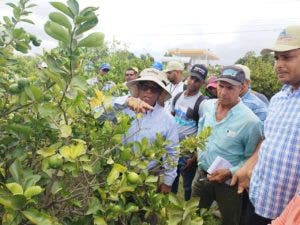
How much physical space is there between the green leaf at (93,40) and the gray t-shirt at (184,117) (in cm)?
326

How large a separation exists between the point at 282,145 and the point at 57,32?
166 centimetres

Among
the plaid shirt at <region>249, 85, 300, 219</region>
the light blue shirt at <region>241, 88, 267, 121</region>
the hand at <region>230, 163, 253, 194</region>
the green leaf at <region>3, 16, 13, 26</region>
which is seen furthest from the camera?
the light blue shirt at <region>241, 88, 267, 121</region>

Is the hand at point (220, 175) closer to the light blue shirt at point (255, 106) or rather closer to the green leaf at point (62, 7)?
the light blue shirt at point (255, 106)

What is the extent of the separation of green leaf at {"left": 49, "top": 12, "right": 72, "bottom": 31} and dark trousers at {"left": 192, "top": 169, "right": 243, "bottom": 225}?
264 centimetres

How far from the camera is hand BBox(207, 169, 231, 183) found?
10.9ft

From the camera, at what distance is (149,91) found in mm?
3104

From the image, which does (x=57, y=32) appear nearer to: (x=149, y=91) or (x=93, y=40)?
(x=93, y=40)

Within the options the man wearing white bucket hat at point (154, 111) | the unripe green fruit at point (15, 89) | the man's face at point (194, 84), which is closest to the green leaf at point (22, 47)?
the unripe green fruit at point (15, 89)

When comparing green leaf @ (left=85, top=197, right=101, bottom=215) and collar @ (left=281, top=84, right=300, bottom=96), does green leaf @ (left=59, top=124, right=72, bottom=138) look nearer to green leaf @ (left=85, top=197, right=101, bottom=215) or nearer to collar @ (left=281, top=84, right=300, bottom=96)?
green leaf @ (left=85, top=197, right=101, bottom=215)

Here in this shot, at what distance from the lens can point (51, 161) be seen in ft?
4.71

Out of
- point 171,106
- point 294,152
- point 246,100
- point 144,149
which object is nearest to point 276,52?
point 294,152

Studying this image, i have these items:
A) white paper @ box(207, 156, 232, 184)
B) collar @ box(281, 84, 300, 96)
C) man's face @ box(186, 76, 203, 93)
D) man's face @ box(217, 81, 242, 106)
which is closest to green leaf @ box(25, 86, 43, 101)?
collar @ box(281, 84, 300, 96)

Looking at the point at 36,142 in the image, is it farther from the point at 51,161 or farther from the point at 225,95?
the point at 225,95

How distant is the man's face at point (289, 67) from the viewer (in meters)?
2.46
